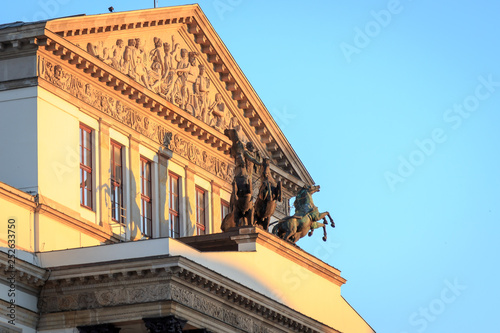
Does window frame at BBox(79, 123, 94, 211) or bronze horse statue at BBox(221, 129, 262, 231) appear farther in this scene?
bronze horse statue at BBox(221, 129, 262, 231)

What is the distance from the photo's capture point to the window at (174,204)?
1719 inches

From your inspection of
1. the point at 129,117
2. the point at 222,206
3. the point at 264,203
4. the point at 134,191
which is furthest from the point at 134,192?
the point at 222,206

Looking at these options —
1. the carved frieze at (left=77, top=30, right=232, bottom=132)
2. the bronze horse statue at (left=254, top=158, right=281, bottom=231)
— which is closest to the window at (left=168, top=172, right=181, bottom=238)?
the carved frieze at (left=77, top=30, right=232, bottom=132)

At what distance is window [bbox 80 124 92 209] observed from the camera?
128 feet

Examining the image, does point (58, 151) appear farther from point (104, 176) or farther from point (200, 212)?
point (200, 212)

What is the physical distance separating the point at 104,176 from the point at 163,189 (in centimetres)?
357

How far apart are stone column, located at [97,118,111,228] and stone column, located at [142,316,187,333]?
515cm

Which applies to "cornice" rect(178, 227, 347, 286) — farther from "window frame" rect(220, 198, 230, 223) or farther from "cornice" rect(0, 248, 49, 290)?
"cornice" rect(0, 248, 49, 290)

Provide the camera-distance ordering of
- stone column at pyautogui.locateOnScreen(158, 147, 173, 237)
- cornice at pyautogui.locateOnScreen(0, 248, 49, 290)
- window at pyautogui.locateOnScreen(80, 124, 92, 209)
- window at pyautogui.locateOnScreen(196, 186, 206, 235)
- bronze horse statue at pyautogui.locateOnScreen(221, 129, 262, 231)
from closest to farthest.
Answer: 1. cornice at pyautogui.locateOnScreen(0, 248, 49, 290)
2. window at pyautogui.locateOnScreen(80, 124, 92, 209)
3. bronze horse statue at pyautogui.locateOnScreen(221, 129, 262, 231)
4. stone column at pyautogui.locateOnScreen(158, 147, 173, 237)
5. window at pyautogui.locateOnScreen(196, 186, 206, 235)

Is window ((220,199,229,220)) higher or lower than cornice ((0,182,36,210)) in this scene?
higher

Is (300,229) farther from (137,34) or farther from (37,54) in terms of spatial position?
(37,54)

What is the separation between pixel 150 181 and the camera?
42.7 m

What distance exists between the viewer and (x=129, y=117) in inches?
1642

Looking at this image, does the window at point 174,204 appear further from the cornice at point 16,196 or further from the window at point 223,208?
the cornice at point 16,196
